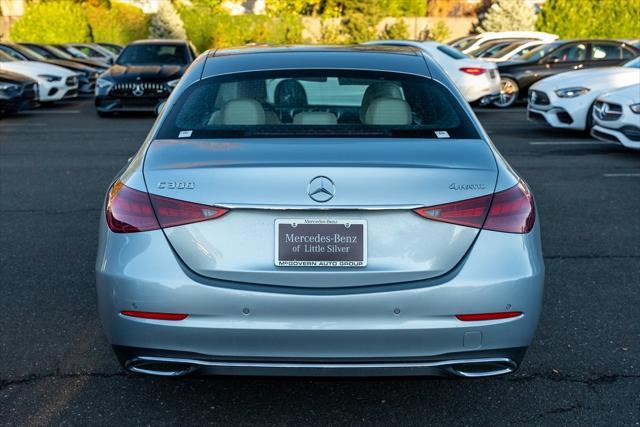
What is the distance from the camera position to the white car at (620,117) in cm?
1126

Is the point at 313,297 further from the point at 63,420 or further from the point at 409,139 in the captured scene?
the point at 63,420

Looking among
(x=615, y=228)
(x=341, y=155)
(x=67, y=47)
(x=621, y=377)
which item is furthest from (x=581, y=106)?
(x=67, y=47)

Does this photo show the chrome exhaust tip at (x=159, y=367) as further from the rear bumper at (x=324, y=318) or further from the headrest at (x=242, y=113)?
the headrest at (x=242, y=113)

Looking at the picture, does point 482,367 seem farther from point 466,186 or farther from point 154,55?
point 154,55

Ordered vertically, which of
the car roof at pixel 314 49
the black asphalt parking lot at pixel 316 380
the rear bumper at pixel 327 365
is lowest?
the black asphalt parking lot at pixel 316 380

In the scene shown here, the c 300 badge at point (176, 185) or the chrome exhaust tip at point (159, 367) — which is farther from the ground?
the c 300 badge at point (176, 185)

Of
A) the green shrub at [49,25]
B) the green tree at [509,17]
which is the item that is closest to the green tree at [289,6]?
the green tree at [509,17]

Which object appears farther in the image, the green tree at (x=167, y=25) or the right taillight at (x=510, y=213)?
the green tree at (x=167, y=25)

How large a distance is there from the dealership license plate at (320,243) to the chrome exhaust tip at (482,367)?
1.76 ft

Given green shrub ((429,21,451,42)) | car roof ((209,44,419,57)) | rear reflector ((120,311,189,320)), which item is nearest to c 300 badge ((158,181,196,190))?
rear reflector ((120,311,189,320))

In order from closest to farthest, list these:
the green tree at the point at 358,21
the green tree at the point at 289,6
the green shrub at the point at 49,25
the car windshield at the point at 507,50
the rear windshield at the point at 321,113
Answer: the rear windshield at the point at 321,113
the car windshield at the point at 507,50
the green shrub at the point at 49,25
the green tree at the point at 358,21
the green tree at the point at 289,6

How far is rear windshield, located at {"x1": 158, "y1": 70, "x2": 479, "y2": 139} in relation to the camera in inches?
152

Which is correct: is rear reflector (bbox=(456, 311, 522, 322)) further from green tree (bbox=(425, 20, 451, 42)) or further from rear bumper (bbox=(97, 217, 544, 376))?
green tree (bbox=(425, 20, 451, 42))

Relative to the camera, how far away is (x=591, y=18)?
34.0 metres
